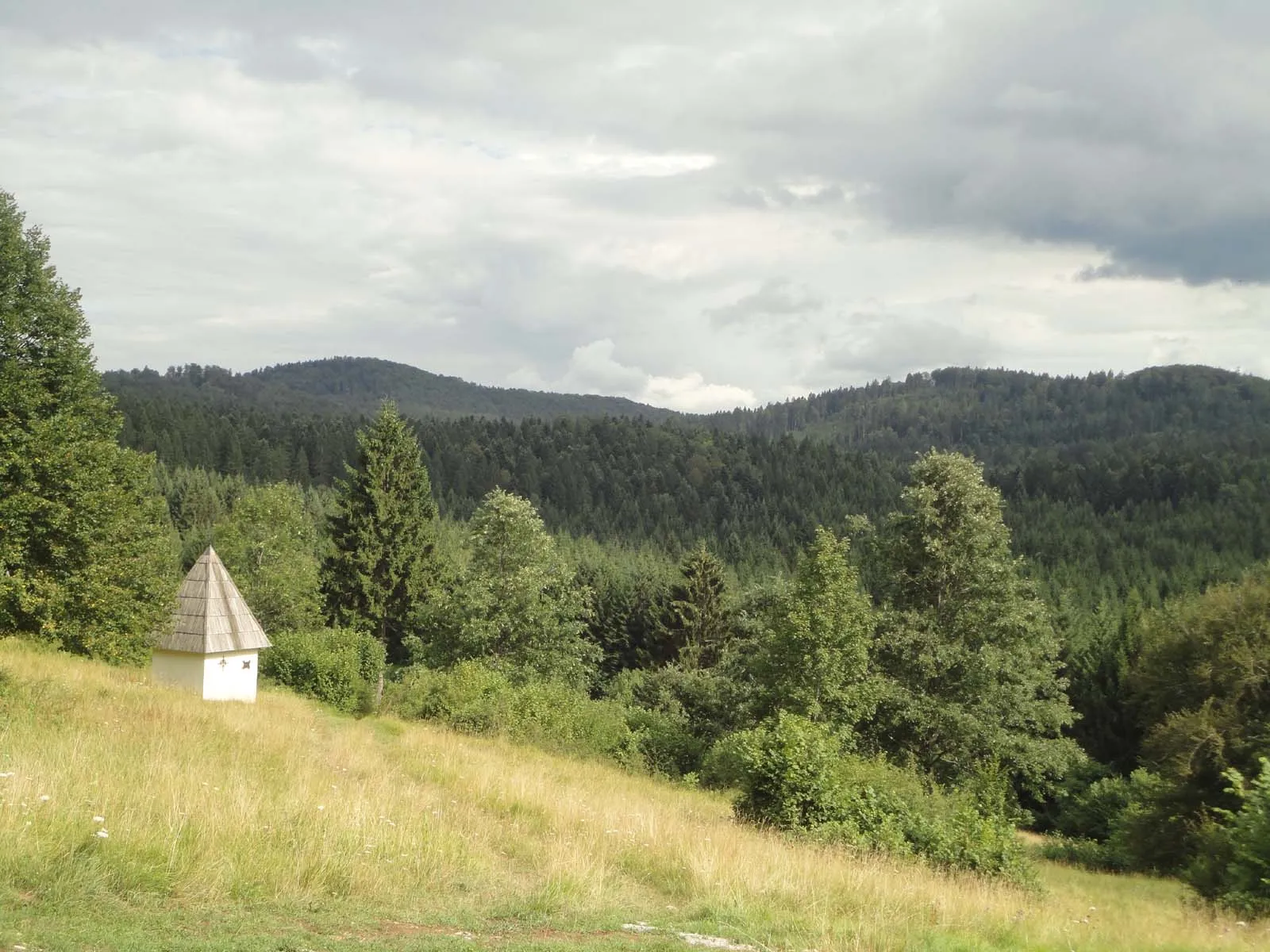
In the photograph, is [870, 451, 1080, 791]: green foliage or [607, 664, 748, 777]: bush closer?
[870, 451, 1080, 791]: green foliage

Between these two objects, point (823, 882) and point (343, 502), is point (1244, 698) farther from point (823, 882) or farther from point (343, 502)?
point (343, 502)

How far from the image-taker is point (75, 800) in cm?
739

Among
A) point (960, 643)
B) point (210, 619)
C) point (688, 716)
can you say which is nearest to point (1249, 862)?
point (960, 643)

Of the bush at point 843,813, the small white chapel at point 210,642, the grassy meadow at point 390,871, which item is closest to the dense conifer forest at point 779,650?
the bush at point 843,813

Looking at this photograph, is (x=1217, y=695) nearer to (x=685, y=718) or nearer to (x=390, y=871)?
(x=685, y=718)

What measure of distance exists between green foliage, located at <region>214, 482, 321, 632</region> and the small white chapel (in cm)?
1904

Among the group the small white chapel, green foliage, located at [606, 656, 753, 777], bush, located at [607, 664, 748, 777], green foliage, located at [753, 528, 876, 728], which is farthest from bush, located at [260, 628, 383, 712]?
green foliage, located at [753, 528, 876, 728]

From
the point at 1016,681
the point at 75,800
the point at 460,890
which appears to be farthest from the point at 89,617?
the point at 1016,681

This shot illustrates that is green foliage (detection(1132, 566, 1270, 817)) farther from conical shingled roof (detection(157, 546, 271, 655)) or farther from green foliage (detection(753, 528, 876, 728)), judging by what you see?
conical shingled roof (detection(157, 546, 271, 655))

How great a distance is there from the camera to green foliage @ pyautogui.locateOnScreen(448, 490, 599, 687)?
37.2 metres

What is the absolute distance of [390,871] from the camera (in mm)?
7586

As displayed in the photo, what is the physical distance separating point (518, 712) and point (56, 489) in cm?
1444

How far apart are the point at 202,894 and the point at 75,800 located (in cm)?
174

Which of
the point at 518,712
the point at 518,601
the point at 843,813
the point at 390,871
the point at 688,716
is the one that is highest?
the point at 390,871
